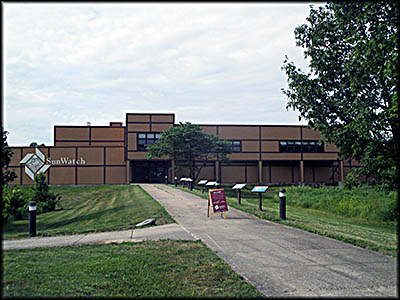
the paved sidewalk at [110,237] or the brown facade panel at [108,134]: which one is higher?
the brown facade panel at [108,134]

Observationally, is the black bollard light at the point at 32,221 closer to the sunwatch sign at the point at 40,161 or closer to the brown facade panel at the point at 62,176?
the sunwatch sign at the point at 40,161

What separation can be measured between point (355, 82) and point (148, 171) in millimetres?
41139

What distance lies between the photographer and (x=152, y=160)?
51656mm

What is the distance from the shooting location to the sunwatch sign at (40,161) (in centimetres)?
4928

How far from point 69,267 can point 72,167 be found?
45.5m

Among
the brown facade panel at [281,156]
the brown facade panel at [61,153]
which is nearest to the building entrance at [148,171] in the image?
the brown facade panel at [61,153]

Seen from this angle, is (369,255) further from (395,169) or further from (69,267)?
(395,169)

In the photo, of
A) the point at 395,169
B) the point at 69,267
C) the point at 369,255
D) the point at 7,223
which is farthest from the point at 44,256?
the point at 395,169

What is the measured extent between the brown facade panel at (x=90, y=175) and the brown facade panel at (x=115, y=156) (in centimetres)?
155

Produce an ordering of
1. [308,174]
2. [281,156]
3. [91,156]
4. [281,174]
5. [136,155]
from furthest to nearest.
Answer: [308,174]
[281,174]
[281,156]
[91,156]
[136,155]

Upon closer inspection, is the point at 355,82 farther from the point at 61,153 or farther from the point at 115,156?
the point at 61,153

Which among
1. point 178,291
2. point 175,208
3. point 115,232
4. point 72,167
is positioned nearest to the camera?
point 178,291

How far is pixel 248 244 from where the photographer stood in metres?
8.78

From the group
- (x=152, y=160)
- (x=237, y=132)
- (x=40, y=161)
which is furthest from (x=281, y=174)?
(x=40, y=161)
